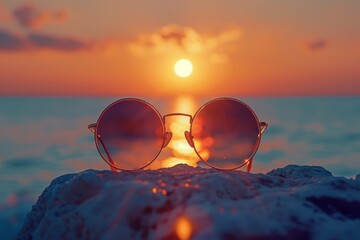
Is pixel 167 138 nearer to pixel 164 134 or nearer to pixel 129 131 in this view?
pixel 164 134

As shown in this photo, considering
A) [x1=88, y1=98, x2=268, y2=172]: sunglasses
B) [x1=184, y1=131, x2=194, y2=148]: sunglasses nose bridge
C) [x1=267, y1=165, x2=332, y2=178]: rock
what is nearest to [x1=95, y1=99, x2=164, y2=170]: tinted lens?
[x1=88, y1=98, x2=268, y2=172]: sunglasses

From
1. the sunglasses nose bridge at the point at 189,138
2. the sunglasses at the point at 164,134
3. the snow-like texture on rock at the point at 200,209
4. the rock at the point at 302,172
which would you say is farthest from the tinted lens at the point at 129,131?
the rock at the point at 302,172

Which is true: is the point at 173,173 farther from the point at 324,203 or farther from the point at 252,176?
the point at 324,203

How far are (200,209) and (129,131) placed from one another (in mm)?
1302

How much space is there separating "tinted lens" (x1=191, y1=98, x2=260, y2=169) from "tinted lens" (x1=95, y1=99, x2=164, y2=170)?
0.97ft

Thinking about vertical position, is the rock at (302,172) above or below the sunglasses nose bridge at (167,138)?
below

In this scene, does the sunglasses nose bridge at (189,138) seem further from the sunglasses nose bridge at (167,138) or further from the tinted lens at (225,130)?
the sunglasses nose bridge at (167,138)

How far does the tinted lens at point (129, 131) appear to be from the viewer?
8.93 ft

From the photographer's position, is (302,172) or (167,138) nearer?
(302,172)

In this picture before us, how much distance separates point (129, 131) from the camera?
287 centimetres

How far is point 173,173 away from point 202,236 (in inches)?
28.3

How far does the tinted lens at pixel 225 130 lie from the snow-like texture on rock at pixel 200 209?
29.3 inches

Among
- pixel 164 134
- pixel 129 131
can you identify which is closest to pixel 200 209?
pixel 164 134

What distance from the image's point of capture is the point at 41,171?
12.8 m
